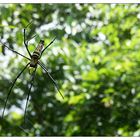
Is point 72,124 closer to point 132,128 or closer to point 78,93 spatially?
point 78,93

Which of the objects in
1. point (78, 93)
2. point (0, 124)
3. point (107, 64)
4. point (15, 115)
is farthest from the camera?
point (15, 115)

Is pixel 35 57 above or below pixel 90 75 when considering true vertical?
below

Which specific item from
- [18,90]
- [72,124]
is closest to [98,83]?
[72,124]

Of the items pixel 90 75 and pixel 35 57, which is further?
pixel 90 75

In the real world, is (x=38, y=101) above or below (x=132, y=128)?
above

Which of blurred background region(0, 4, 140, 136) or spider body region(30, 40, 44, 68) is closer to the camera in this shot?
spider body region(30, 40, 44, 68)

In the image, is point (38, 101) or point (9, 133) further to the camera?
point (38, 101)

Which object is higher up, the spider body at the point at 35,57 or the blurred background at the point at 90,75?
the blurred background at the point at 90,75

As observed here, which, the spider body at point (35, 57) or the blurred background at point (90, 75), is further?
the blurred background at point (90, 75)
